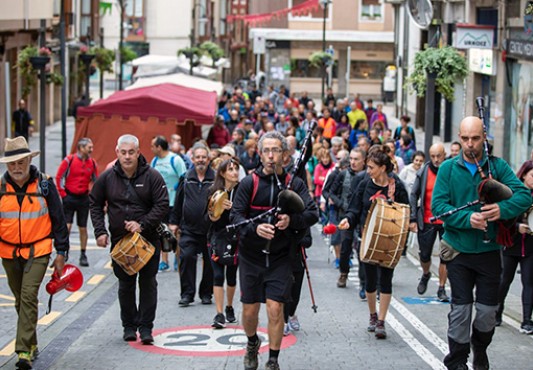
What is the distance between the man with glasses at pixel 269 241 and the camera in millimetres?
9219

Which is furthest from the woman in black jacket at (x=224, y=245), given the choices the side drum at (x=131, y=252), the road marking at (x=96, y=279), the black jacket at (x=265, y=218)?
the road marking at (x=96, y=279)

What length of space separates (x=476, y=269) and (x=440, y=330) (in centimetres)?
301

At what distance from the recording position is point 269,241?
920 cm

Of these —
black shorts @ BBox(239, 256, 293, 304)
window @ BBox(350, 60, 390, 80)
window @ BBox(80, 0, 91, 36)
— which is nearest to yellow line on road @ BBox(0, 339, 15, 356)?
black shorts @ BBox(239, 256, 293, 304)

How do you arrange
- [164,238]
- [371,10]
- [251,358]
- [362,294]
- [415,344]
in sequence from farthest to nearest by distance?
[371,10] → [362,294] → [164,238] → [415,344] → [251,358]

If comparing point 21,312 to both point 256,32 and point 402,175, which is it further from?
point 256,32

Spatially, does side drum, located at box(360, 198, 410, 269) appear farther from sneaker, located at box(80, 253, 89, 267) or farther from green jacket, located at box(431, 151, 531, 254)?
sneaker, located at box(80, 253, 89, 267)

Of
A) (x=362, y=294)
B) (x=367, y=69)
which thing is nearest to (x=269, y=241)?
(x=362, y=294)

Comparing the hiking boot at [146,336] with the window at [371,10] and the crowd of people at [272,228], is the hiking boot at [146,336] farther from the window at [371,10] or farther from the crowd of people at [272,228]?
the window at [371,10]

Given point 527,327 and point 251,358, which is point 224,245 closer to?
point 251,358

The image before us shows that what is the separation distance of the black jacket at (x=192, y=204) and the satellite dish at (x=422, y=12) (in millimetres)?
7067

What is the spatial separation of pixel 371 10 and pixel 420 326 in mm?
62474

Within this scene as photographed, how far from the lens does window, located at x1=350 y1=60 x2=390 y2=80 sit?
72875mm

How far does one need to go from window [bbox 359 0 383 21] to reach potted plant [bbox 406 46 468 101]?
171 ft
